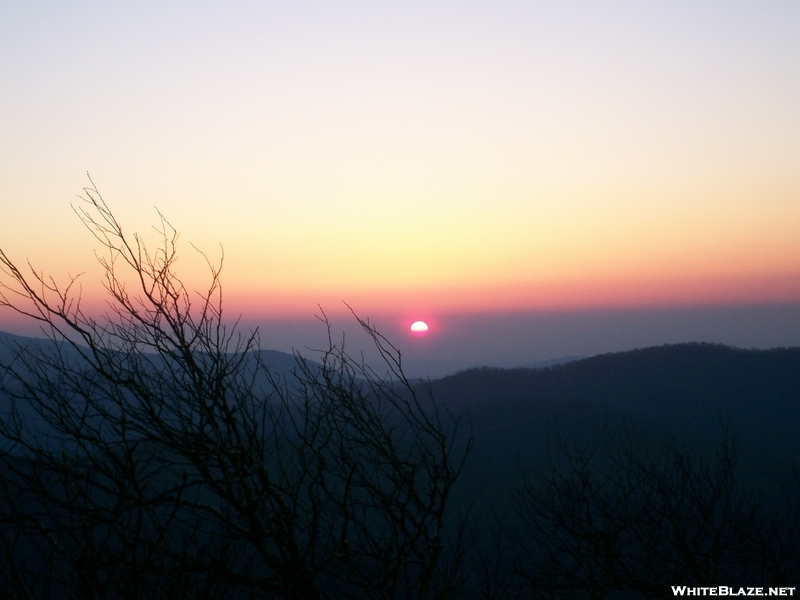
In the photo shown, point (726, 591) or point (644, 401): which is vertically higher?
point (726, 591)

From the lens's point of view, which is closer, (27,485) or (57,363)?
(27,485)

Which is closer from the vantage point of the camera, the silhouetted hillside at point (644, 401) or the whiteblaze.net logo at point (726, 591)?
the whiteblaze.net logo at point (726, 591)

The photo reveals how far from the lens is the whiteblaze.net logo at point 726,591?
7.20 m

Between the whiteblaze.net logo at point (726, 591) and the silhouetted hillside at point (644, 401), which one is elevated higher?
the whiteblaze.net logo at point (726, 591)

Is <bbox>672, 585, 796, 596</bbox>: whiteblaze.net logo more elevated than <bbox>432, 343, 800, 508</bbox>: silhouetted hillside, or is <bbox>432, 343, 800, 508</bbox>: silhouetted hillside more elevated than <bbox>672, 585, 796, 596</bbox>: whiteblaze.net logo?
<bbox>672, 585, 796, 596</bbox>: whiteblaze.net logo

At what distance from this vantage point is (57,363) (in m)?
5.21

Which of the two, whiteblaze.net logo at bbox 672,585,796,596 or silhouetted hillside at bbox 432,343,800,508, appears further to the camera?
silhouetted hillside at bbox 432,343,800,508

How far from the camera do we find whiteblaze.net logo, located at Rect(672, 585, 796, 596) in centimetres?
720

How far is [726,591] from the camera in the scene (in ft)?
23.7

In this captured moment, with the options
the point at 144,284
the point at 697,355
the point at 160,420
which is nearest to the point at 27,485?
the point at 160,420

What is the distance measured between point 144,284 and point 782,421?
189 ft

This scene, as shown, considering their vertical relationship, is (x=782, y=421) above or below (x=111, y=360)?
below

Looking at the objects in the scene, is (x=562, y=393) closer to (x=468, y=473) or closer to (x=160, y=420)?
(x=468, y=473)

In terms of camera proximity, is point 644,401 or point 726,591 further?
point 644,401
